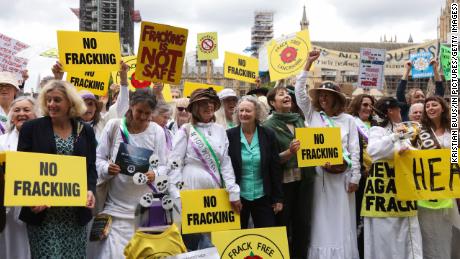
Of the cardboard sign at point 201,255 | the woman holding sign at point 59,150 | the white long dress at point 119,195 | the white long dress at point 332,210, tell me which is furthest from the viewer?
the white long dress at point 332,210

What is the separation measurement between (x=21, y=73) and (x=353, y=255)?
559cm

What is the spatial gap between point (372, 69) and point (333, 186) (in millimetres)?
6130

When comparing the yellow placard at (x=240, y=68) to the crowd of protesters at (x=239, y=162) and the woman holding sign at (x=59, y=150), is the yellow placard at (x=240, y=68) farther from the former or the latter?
the woman holding sign at (x=59, y=150)

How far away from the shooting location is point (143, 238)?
4492mm

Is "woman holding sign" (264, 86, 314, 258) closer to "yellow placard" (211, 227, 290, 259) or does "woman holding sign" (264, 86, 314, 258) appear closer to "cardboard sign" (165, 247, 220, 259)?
"yellow placard" (211, 227, 290, 259)

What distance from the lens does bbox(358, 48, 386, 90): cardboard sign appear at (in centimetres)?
1153

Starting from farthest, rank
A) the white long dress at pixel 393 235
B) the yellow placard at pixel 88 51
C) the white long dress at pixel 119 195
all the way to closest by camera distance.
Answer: the yellow placard at pixel 88 51 < the white long dress at pixel 393 235 < the white long dress at pixel 119 195

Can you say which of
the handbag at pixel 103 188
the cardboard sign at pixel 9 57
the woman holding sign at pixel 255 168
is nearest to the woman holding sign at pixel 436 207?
the woman holding sign at pixel 255 168

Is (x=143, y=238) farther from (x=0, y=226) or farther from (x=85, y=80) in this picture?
(x=85, y=80)

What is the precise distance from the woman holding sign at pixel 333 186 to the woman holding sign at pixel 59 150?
2565mm

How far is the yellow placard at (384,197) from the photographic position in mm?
5832

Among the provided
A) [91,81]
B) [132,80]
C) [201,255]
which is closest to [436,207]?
[201,255]

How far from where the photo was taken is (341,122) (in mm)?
6281

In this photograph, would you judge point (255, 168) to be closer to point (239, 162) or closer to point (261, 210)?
point (239, 162)
